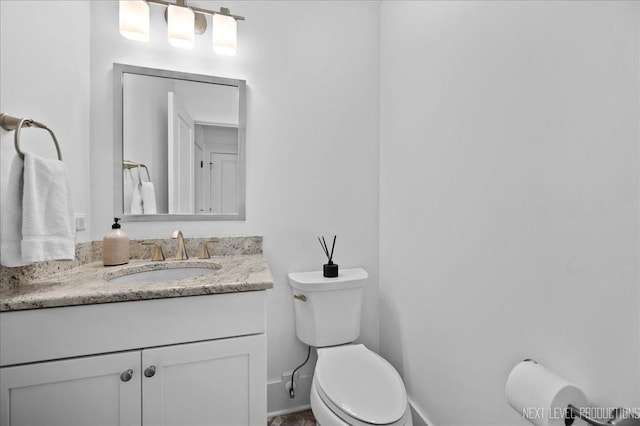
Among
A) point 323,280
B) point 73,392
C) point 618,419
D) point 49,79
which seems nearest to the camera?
point 618,419

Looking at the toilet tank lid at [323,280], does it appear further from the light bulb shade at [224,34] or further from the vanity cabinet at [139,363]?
the light bulb shade at [224,34]

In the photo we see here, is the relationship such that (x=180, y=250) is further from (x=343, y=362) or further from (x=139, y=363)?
(x=343, y=362)

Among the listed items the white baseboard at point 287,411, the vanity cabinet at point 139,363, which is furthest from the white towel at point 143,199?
the white baseboard at point 287,411

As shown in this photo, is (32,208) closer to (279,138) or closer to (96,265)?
(96,265)

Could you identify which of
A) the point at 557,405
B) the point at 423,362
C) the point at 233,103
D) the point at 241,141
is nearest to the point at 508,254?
the point at 557,405

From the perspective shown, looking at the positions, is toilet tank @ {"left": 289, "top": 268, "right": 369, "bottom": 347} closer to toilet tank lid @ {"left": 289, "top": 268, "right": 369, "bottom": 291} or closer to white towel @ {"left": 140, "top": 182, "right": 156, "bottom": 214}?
toilet tank lid @ {"left": 289, "top": 268, "right": 369, "bottom": 291}

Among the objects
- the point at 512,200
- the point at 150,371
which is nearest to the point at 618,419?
the point at 512,200

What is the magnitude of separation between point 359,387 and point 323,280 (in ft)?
1.63

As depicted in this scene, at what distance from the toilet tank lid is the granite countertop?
298mm

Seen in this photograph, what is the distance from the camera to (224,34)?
147 cm

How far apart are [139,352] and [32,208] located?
55 cm

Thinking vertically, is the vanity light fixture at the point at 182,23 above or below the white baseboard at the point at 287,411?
above

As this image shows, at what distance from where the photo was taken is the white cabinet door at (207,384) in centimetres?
93

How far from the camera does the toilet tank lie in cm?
147
